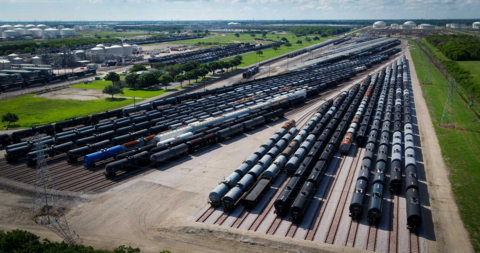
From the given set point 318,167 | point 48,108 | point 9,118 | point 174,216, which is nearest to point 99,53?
point 48,108

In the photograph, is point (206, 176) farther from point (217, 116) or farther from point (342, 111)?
point (342, 111)

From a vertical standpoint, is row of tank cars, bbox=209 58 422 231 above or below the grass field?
below

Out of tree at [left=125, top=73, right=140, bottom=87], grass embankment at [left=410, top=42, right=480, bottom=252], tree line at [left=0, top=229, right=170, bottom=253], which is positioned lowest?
grass embankment at [left=410, top=42, right=480, bottom=252]

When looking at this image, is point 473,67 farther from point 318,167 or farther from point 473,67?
point 318,167

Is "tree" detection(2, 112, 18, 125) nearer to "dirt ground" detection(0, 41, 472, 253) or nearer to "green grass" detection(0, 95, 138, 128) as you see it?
"green grass" detection(0, 95, 138, 128)

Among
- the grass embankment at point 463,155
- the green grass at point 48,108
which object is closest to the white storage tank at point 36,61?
the green grass at point 48,108

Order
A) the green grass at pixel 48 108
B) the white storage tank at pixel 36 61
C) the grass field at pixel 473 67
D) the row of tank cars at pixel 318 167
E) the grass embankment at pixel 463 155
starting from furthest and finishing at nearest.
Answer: the white storage tank at pixel 36 61
the grass field at pixel 473 67
the green grass at pixel 48 108
the grass embankment at pixel 463 155
the row of tank cars at pixel 318 167

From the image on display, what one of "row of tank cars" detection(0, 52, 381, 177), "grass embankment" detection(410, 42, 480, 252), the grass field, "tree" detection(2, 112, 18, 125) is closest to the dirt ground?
"grass embankment" detection(410, 42, 480, 252)

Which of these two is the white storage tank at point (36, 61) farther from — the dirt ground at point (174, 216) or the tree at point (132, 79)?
the dirt ground at point (174, 216)
